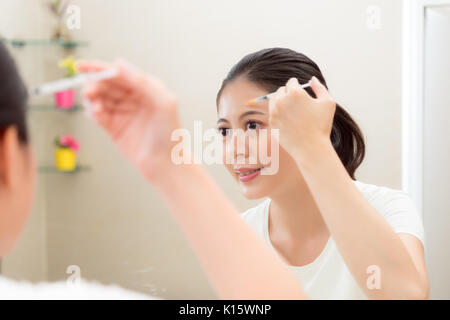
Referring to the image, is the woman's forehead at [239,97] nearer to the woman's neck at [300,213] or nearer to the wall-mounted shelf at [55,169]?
the woman's neck at [300,213]

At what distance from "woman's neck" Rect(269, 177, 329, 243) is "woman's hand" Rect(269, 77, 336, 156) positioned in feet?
0.57

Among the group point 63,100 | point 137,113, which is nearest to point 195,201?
point 137,113

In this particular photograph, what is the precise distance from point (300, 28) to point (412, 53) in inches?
7.4

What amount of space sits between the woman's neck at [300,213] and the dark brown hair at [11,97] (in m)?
0.37

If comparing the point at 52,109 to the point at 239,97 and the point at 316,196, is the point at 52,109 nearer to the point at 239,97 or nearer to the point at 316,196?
the point at 239,97

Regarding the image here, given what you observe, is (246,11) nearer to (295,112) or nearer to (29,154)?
(295,112)

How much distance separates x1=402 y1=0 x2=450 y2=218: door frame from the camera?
0.79 meters

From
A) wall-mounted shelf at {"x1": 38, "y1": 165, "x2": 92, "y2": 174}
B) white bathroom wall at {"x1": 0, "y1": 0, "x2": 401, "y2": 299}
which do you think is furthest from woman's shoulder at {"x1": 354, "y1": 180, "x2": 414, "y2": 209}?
wall-mounted shelf at {"x1": 38, "y1": 165, "x2": 92, "y2": 174}

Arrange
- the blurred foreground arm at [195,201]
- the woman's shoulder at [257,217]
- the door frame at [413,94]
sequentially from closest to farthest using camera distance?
1. the blurred foreground arm at [195,201]
2. the woman's shoulder at [257,217]
3. the door frame at [413,94]

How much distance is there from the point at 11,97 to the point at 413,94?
2.28ft

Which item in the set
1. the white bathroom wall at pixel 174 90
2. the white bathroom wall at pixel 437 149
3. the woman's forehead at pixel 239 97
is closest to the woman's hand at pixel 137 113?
the woman's forehead at pixel 239 97

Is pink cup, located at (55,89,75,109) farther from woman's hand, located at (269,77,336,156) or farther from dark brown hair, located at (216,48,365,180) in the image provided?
woman's hand, located at (269,77,336,156)

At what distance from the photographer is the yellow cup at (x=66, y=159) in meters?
0.95
